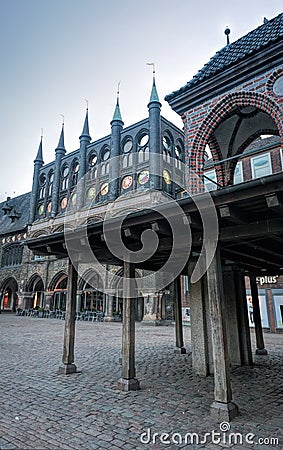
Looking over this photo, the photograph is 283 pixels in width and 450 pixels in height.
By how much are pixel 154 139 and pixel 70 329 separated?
55.8 feet

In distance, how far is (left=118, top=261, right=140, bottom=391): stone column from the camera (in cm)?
454

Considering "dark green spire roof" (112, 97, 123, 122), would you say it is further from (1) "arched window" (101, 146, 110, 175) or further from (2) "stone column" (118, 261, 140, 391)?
(2) "stone column" (118, 261, 140, 391)

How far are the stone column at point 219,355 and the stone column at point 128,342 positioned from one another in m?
1.40

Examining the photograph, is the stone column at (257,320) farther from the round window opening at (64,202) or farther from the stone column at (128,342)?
the round window opening at (64,202)

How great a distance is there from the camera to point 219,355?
3600mm

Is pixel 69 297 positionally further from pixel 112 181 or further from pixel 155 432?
pixel 112 181

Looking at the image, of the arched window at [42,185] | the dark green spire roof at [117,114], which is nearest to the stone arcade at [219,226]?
the dark green spire roof at [117,114]

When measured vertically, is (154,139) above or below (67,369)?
above

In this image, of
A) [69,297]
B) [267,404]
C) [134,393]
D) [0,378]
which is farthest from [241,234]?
[0,378]

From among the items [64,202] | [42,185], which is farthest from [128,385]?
[42,185]

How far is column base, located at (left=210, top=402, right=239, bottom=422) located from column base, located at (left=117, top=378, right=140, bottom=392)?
4.45 ft

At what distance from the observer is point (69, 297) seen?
573cm

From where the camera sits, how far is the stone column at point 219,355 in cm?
348

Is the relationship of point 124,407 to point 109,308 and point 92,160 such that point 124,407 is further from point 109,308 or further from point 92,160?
point 92,160
